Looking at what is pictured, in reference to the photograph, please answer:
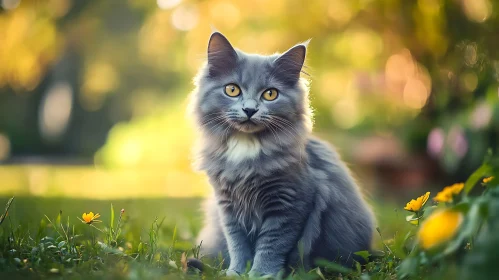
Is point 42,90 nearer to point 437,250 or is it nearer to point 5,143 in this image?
point 5,143

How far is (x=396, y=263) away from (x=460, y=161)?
3.74 m

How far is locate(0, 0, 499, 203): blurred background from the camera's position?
5395 millimetres

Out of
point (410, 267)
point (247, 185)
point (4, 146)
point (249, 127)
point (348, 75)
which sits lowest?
point (4, 146)

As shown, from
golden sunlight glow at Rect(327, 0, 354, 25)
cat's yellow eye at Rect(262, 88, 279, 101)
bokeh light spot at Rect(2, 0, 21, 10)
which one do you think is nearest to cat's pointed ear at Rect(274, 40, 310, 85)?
cat's yellow eye at Rect(262, 88, 279, 101)

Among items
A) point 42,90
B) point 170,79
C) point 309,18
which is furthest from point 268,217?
point 170,79

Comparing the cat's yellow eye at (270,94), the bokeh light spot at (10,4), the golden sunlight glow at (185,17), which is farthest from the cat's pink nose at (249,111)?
the bokeh light spot at (10,4)

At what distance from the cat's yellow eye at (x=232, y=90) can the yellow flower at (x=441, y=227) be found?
110 cm

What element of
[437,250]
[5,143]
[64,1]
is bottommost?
[5,143]

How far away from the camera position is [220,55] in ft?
7.64

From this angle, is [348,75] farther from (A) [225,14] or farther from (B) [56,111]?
(B) [56,111]

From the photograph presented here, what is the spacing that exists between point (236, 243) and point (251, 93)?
0.71 m

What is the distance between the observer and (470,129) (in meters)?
4.86

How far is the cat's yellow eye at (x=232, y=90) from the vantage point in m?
2.26

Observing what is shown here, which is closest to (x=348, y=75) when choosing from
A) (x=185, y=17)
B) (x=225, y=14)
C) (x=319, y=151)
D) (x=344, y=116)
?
(x=225, y=14)
